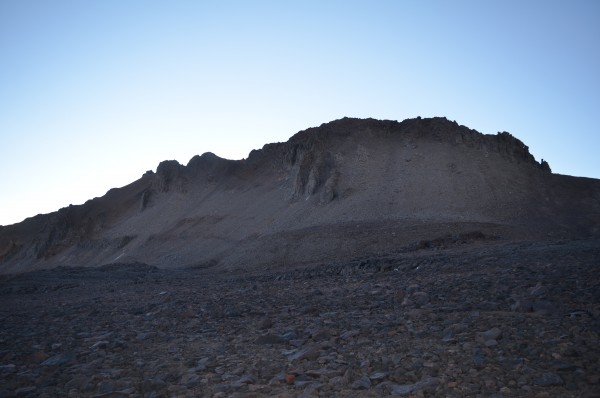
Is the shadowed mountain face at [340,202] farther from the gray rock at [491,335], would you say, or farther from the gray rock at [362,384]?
the gray rock at [362,384]

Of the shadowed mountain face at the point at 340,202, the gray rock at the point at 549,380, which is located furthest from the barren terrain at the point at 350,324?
the shadowed mountain face at the point at 340,202

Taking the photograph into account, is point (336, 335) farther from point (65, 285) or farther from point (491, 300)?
point (65, 285)

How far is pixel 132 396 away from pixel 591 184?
164 ft

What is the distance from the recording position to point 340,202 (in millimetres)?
39531

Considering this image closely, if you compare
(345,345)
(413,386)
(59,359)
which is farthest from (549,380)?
(59,359)

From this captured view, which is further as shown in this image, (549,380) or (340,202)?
(340,202)

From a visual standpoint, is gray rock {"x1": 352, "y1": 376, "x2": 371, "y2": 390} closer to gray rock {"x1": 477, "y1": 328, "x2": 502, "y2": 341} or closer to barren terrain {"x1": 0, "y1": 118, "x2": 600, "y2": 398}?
barren terrain {"x1": 0, "y1": 118, "x2": 600, "y2": 398}

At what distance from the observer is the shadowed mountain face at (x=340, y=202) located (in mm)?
32281

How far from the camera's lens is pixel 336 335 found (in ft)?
21.5

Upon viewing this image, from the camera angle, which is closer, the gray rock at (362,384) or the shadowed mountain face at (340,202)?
the gray rock at (362,384)

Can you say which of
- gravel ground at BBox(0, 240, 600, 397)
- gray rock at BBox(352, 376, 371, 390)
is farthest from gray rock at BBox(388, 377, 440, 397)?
gray rock at BBox(352, 376, 371, 390)

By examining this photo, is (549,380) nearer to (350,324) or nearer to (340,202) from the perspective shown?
(350,324)

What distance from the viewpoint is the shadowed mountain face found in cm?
3228

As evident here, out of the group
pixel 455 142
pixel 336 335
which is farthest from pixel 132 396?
pixel 455 142
